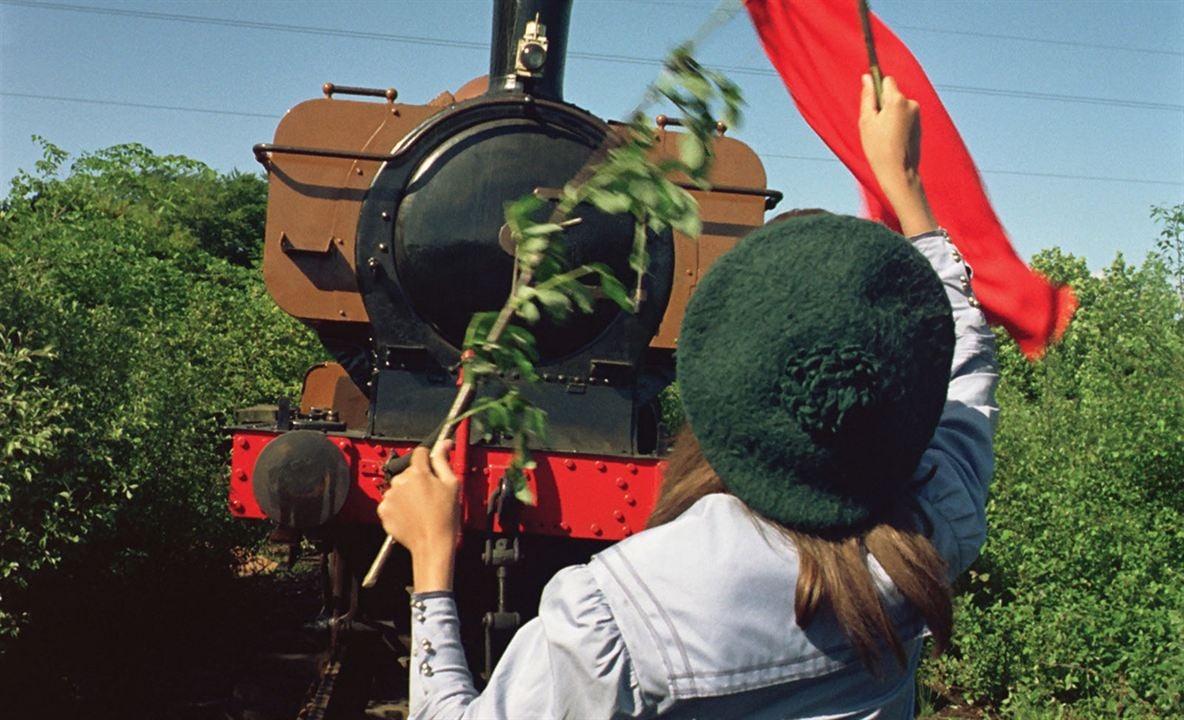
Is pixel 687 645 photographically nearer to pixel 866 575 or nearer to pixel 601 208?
pixel 866 575

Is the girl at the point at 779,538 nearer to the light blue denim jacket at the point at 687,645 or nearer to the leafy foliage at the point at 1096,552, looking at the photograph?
the light blue denim jacket at the point at 687,645

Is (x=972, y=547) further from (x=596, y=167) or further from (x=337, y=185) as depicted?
(x=337, y=185)

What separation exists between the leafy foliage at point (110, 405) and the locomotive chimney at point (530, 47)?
2.34 meters

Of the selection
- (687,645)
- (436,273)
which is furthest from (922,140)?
(436,273)

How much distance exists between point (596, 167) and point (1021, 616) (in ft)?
16.4

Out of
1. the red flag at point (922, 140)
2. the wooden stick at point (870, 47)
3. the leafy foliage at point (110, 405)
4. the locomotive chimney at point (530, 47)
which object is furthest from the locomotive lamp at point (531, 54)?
the wooden stick at point (870, 47)

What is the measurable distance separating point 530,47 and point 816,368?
146 inches

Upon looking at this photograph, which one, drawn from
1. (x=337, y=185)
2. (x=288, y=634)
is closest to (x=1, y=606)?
(x=288, y=634)

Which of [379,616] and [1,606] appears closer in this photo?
[379,616]

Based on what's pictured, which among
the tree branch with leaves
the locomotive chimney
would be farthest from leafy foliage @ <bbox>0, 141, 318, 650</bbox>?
the tree branch with leaves

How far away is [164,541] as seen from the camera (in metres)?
7.00

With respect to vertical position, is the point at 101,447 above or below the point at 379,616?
above

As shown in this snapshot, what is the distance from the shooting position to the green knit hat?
1226mm

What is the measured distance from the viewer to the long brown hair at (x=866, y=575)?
4.06 ft
